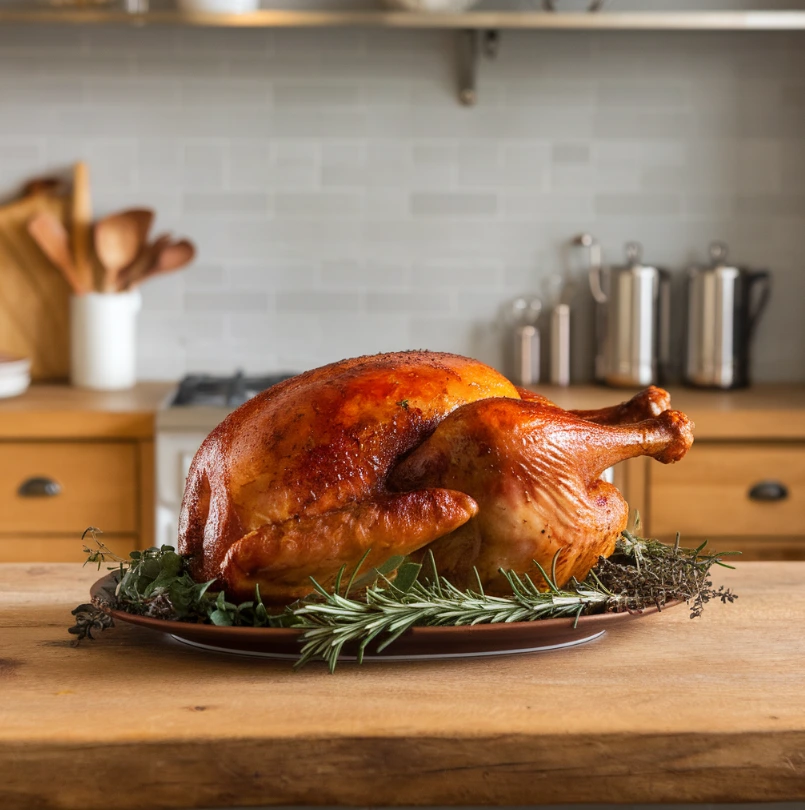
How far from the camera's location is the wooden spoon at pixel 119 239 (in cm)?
282

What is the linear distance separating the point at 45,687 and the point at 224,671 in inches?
4.7

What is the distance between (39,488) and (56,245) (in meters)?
0.70

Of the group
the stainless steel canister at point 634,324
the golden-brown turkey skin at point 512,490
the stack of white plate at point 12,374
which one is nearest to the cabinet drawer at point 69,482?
the stack of white plate at point 12,374

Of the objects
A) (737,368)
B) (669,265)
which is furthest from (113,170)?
(737,368)

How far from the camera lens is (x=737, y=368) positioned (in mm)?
2846

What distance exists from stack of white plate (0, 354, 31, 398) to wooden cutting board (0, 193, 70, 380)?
25 centimetres

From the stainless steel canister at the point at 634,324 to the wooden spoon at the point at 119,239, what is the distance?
1.20 metres

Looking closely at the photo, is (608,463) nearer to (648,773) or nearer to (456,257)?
(648,773)

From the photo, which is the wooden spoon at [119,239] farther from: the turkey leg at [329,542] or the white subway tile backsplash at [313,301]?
the turkey leg at [329,542]

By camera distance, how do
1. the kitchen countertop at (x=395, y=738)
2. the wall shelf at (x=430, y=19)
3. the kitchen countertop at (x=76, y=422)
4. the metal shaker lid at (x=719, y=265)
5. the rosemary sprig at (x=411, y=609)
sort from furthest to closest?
the metal shaker lid at (x=719, y=265) < the wall shelf at (x=430, y=19) < the kitchen countertop at (x=76, y=422) < the rosemary sprig at (x=411, y=609) < the kitchen countertop at (x=395, y=738)

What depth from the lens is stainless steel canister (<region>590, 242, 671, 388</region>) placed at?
279cm

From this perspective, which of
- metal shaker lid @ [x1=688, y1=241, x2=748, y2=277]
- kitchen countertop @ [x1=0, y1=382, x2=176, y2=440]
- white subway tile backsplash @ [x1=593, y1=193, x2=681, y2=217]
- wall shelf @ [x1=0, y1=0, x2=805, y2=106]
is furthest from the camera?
white subway tile backsplash @ [x1=593, y1=193, x2=681, y2=217]

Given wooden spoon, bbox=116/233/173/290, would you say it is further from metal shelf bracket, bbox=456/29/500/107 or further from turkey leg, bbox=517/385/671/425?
turkey leg, bbox=517/385/671/425

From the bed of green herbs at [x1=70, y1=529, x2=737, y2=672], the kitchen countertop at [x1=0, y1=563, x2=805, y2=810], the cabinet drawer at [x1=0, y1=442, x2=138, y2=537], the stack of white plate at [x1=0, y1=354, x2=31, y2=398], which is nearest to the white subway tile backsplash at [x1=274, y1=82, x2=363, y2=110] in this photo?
the stack of white plate at [x1=0, y1=354, x2=31, y2=398]
